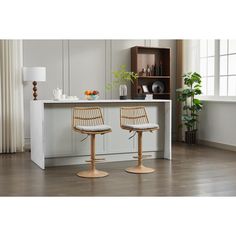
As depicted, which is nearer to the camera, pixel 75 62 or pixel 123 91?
pixel 123 91

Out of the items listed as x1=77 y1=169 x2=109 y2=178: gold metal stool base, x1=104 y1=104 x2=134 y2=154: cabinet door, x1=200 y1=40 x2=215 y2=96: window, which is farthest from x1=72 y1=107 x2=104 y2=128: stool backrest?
x1=200 y1=40 x2=215 y2=96: window

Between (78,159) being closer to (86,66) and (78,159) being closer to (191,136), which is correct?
(86,66)

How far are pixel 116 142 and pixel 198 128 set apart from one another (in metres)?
2.67

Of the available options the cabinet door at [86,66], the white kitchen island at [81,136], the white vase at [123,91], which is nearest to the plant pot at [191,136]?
the white kitchen island at [81,136]

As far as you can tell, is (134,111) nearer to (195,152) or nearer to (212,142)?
(195,152)

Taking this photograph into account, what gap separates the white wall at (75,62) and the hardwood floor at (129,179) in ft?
5.97

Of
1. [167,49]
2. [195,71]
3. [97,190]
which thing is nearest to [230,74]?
[195,71]

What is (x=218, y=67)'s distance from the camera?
23.6 feet

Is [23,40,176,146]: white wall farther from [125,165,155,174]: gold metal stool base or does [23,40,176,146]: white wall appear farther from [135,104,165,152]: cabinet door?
[125,165,155,174]: gold metal stool base

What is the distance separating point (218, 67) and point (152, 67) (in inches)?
54.8

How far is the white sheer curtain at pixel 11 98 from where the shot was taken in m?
6.53

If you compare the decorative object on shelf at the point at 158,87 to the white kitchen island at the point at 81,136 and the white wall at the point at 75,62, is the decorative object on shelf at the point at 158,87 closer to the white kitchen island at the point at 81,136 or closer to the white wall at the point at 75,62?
the white wall at the point at 75,62

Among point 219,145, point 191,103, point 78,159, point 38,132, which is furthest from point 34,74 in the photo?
→ point 219,145
